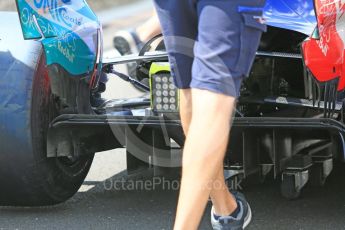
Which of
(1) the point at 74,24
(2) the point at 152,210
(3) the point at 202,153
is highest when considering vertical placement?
(1) the point at 74,24

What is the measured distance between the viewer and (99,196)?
4504 mm

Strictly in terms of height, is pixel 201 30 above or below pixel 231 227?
above

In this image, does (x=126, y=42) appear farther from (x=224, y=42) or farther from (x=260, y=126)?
(x=224, y=42)

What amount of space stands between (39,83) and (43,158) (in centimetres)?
35

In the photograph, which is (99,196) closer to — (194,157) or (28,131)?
(28,131)

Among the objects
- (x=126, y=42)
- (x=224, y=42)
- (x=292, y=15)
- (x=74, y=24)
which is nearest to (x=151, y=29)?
(x=74, y=24)

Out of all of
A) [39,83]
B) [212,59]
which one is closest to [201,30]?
[212,59]

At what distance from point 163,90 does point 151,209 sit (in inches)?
29.8

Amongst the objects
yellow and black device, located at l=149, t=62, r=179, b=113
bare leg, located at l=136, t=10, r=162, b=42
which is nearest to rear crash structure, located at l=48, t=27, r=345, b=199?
yellow and black device, located at l=149, t=62, r=179, b=113

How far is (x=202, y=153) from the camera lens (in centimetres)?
290

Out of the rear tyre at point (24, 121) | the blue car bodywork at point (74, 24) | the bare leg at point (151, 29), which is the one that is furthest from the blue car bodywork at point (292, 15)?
the bare leg at point (151, 29)

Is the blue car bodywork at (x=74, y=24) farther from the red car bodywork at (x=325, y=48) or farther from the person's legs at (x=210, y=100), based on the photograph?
the person's legs at (x=210, y=100)

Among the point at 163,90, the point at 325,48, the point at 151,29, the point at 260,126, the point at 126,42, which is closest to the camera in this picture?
the point at 325,48

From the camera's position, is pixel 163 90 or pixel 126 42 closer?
pixel 163 90
